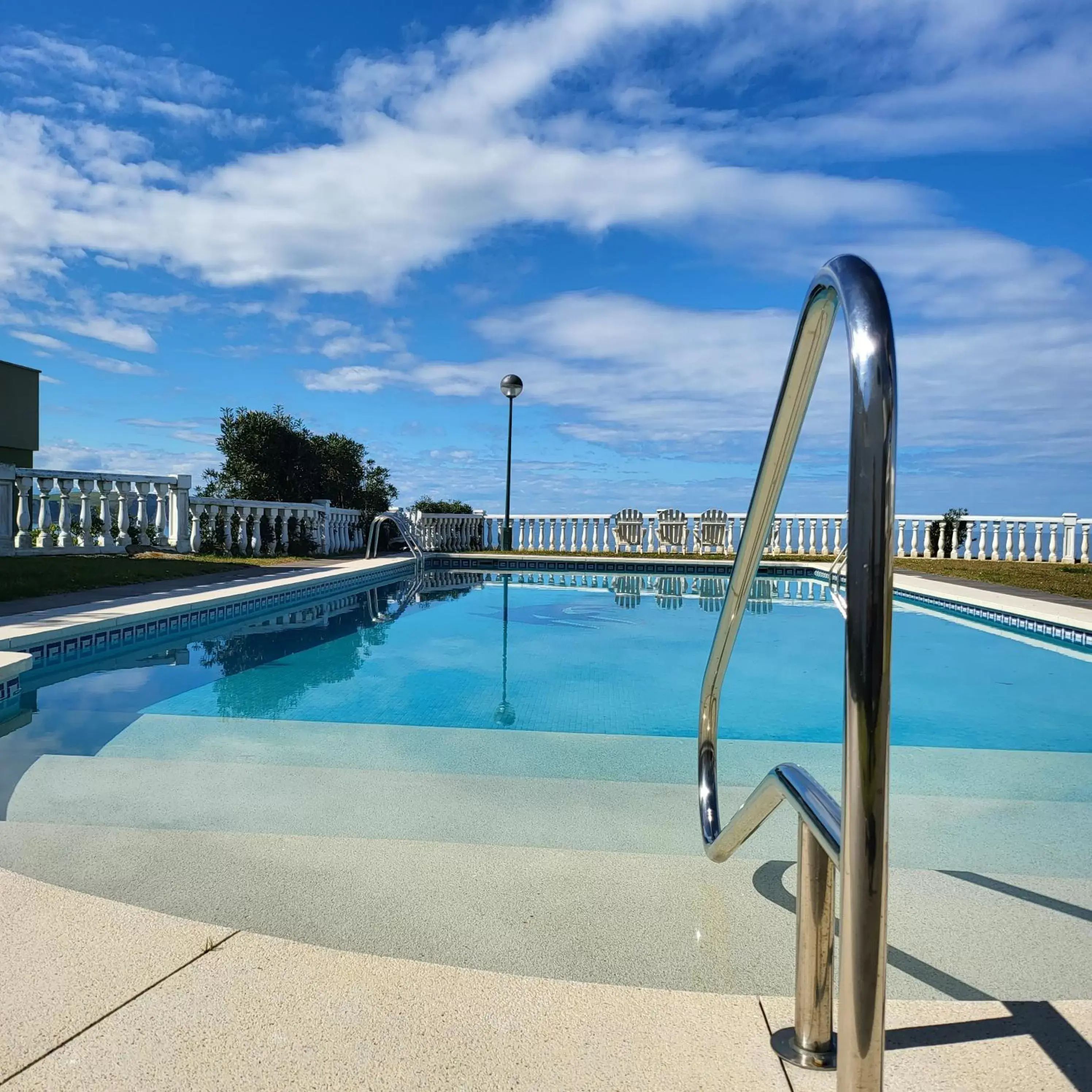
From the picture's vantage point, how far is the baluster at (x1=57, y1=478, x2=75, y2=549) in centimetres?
1142

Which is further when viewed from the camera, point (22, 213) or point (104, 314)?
point (104, 314)

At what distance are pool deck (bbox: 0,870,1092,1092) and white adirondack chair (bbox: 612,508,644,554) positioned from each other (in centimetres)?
1719

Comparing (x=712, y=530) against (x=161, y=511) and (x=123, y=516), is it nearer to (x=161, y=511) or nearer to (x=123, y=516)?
(x=161, y=511)

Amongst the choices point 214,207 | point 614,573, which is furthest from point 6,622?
point 214,207

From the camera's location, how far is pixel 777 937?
1831 mm

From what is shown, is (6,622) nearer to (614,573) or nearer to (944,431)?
(614,573)

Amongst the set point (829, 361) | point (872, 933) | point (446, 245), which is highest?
point (446, 245)

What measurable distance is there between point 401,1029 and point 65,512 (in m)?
12.2

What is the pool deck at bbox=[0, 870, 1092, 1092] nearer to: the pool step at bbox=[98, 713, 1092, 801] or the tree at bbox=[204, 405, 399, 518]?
the pool step at bbox=[98, 713, 1092, 801]

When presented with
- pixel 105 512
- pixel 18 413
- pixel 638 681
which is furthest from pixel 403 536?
pixel 18 413

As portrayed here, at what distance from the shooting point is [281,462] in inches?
658

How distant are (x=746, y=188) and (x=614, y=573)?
7.28m

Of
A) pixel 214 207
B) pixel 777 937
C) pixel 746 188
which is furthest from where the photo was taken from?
pixel 214 207

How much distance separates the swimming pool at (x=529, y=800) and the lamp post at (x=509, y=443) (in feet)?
36.5
